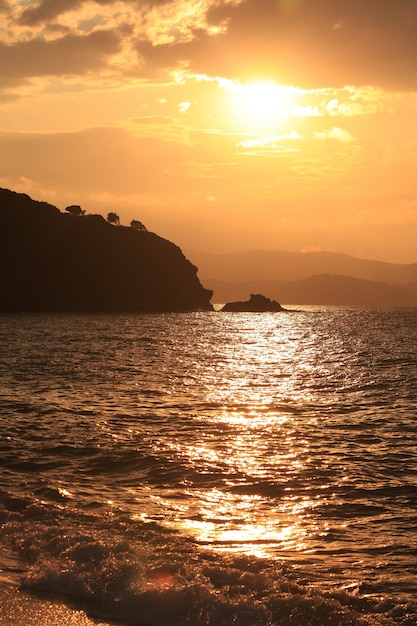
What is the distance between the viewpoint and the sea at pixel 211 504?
39.9ft

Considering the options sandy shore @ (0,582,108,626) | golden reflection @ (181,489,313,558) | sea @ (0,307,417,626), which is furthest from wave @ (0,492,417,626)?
golden reflection @ (181,489,313,558)

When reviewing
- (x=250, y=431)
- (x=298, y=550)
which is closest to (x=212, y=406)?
(x=250, y=431)

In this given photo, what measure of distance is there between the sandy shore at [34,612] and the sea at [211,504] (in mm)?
270

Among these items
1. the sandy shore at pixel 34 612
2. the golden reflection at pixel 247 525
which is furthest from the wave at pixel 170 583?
the golden reflection at pixel 247 525

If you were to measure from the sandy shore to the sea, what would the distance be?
0.88 feet

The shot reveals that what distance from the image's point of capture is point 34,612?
11328 millimetres

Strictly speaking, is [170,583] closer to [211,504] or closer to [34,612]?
[34,612]

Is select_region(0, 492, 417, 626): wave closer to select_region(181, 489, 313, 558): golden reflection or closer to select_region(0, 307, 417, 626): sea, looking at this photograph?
select_region(0, 307, 417, 626): sea

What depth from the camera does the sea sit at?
12.2 metres

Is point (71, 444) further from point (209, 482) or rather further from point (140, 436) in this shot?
point (209, 482)

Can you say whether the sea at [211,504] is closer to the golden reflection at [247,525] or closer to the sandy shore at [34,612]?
the golden reflection at [247,525]

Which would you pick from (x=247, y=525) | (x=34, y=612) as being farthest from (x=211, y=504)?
(x=34, y=612)

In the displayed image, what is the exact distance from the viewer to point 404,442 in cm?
2608

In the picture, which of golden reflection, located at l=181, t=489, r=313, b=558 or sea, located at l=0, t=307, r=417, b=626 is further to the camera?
golden reflection, located at l=181, t=489, r=313, b=558
